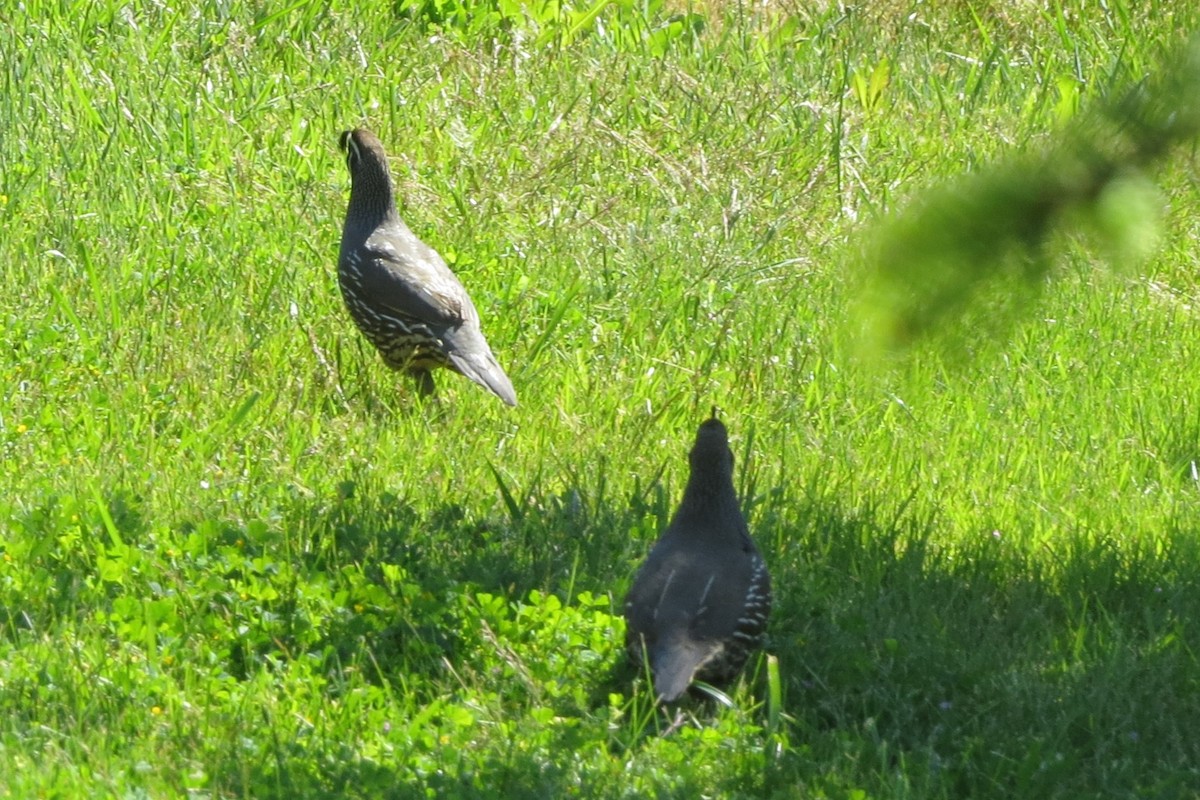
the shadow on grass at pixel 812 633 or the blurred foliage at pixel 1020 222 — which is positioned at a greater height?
the blurred foliage at pixel 1020 222

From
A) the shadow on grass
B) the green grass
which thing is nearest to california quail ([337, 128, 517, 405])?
the green grass

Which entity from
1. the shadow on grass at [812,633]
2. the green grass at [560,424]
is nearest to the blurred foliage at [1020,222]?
the green grass at [560,424]

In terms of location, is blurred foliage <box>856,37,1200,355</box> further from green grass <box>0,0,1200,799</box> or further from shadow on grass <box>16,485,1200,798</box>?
shadow on grass <box>16,485,1200,798</box>

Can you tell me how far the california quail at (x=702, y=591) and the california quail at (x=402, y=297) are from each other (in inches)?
71.7

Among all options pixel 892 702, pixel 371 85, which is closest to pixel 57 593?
pixel 892 702

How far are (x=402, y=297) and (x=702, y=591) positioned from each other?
2.97 metres

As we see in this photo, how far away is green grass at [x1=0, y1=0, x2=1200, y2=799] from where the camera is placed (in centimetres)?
482

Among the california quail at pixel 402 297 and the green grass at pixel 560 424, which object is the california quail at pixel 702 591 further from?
the california quail at pixel 402 297

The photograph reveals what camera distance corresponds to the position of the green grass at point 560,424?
482 centimetres

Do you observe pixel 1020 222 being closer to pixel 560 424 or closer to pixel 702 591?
pixel 702 591

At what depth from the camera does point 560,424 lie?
23.2 ft

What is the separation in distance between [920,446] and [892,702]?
207cm

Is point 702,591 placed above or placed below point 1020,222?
below

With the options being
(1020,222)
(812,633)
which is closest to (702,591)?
(812,633)
